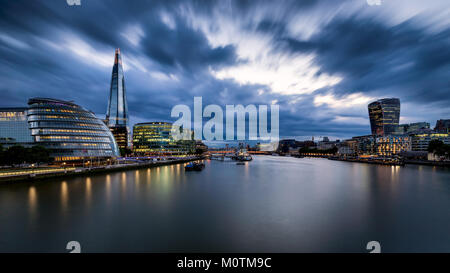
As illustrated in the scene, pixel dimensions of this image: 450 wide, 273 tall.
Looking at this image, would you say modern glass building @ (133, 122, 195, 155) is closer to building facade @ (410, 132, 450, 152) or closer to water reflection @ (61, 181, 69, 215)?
water reflection @ (61, 181, 69, 215)

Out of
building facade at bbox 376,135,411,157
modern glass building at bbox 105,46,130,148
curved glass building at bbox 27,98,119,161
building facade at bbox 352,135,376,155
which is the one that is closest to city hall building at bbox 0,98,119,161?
curved glass building at bbox 27,98,119,161

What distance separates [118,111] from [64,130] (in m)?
89.1

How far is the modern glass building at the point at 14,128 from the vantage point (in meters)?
43.4

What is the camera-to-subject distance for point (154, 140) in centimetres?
10350

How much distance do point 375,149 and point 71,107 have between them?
14311 cm

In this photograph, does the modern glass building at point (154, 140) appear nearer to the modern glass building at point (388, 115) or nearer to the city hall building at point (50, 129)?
the city hall building at point (50, 129)

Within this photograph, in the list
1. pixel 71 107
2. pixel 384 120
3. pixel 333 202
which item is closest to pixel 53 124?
pixel 71 107

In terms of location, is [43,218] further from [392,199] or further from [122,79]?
[122,79]

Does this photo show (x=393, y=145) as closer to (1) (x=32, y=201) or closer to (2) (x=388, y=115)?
(2) (x=388, y=115)

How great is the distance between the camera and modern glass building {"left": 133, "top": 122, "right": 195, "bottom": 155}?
103 m

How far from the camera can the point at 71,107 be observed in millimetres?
48406

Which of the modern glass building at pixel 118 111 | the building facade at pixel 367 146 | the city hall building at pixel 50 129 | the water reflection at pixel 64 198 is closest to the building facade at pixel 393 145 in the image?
the building facade at pixel 367 146

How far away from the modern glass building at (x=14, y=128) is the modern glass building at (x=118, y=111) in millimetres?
79342
